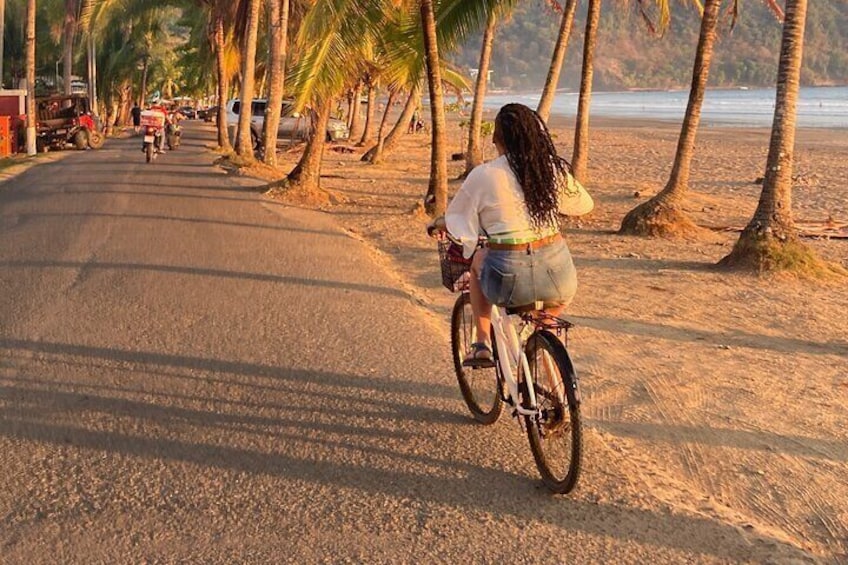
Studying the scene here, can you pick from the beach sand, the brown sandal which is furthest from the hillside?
the brown sandal

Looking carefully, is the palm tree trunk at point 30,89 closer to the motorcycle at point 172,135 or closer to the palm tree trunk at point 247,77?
the motorcycle at point 172,135

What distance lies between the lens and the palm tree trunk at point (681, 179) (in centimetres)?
1330

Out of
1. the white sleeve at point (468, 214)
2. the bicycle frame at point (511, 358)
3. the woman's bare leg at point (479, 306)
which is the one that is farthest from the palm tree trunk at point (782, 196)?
the white sleeve at point (468, 214)

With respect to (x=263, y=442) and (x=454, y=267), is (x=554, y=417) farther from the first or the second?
(x=263, y=442)

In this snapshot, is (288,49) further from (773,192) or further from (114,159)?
(773,192)

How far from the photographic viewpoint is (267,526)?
3.97 metres

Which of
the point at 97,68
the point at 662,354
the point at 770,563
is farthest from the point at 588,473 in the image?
the point at 97,68

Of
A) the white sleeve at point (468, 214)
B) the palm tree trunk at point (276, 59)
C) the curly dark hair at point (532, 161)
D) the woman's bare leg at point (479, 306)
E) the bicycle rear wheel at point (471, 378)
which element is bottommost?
the bicycle rear wheel at point (471, 378)

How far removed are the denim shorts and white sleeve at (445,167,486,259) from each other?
0.15 m

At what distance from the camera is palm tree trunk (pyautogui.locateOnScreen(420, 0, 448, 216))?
14.0m

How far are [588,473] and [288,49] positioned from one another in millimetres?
25552

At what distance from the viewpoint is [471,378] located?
5.43 meters

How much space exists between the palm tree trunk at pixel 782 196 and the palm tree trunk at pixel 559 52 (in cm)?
643

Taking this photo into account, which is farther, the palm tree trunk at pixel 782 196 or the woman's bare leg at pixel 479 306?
the palm tree trunk at pixel 782 196
